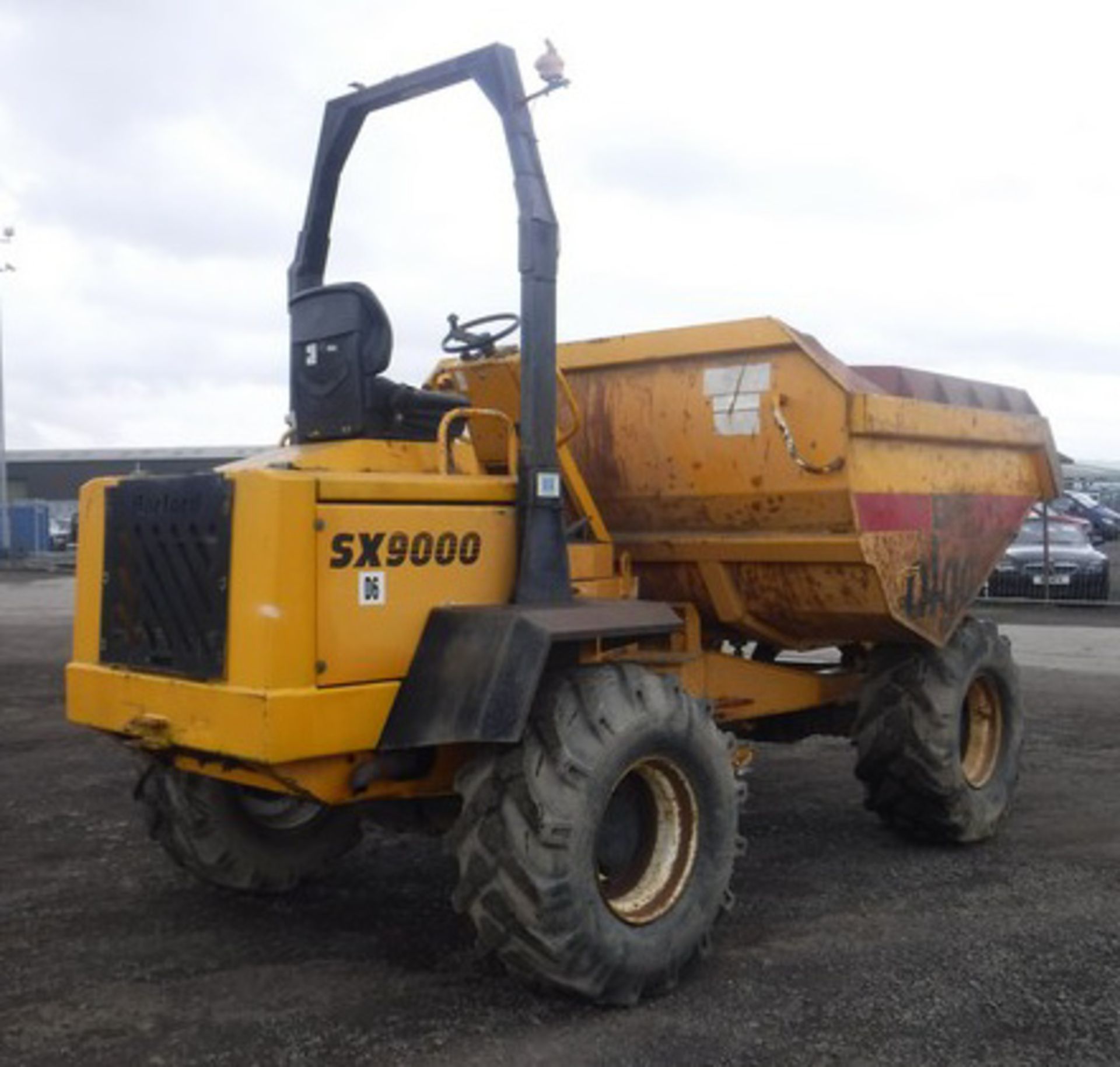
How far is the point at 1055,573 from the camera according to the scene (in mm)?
19031

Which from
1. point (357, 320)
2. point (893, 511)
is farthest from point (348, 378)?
point (893, 511)

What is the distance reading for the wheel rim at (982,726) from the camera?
6.52 metres

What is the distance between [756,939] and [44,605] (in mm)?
18610

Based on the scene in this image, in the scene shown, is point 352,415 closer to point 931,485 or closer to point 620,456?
point 620,456

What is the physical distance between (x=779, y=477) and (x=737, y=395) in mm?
373

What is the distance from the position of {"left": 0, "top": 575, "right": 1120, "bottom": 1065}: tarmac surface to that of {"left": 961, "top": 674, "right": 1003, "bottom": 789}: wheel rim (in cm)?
38

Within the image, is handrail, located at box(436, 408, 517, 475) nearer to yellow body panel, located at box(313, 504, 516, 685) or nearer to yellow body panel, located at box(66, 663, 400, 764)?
yellow body panel, located at box(313, 504, 516, 685)

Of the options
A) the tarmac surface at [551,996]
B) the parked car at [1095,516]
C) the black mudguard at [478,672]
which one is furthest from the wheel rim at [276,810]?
the parked car at [1095,516]

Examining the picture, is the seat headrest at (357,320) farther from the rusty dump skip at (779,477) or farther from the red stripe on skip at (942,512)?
the red stripe on skip at (942,512)

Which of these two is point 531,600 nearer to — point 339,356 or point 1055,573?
point 339,356

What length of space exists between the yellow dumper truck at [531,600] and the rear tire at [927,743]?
0.01 m

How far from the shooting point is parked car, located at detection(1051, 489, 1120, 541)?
3500 centimetres

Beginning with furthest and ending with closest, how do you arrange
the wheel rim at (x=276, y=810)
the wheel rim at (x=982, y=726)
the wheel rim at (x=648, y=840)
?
the wheel rim at (x=982, y=726) < the wheel rim at (x=276, y=810) < the wheel rim at (x=648, y=840)

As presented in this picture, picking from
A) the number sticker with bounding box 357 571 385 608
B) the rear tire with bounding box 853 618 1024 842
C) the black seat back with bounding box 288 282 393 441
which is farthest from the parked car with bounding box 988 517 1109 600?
the number sticker with bounding box 357 571 385 608
